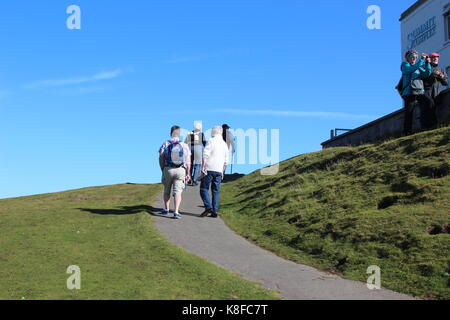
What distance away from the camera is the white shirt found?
12.5 meters

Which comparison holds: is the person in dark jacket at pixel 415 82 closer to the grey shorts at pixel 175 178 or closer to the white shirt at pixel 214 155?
the white shirt at pixel 214 155

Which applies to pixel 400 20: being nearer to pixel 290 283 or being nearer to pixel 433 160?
pixel 433 160

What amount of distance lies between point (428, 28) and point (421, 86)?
18612 mm

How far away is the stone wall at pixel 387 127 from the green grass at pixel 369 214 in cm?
171

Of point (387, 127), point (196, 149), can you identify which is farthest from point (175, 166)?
point (387, 127)

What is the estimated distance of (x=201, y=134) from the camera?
1806 cm

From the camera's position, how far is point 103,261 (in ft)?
25.6

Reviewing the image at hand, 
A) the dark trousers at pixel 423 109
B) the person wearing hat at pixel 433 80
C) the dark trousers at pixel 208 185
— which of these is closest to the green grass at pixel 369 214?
the dark trousers at pixel 208 185

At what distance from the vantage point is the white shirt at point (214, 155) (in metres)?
12.5

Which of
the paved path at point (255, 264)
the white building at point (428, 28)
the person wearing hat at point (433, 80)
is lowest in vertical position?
the paved path at point (255, 264)

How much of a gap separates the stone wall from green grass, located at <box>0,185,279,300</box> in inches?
332
